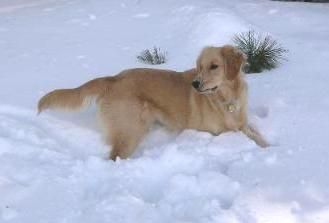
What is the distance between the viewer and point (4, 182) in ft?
12.5

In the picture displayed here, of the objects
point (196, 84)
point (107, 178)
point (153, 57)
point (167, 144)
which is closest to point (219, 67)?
point (196, 84)

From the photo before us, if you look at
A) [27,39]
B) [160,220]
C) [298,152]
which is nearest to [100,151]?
[160,220]

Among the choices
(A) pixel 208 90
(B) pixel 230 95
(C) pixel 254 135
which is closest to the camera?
(C) pixel 254 135

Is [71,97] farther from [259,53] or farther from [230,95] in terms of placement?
[259,53]

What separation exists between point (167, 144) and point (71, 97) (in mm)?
865

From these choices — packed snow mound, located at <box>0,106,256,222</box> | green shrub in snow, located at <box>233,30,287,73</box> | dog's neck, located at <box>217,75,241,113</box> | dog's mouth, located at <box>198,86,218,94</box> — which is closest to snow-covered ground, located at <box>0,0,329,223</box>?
packed snow mound, located at <box>0,106,256,222</box>

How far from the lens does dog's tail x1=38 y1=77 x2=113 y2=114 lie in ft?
14.4

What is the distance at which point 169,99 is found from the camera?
4.64 meters

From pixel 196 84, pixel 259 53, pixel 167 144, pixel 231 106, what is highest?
pixel 196 84

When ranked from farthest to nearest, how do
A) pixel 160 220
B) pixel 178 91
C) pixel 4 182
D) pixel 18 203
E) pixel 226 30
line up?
pixel 226 30 < pixel 178 91 < pixel 4 182 < pixel 18 203 < pixel 160 220

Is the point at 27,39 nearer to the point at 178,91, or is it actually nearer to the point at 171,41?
the point at 171,41

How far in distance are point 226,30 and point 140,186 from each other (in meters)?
3.20

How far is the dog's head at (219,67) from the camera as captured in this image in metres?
4.47

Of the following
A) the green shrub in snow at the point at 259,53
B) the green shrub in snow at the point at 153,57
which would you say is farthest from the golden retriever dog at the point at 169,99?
the green shrub in snow at the point at 153,57
